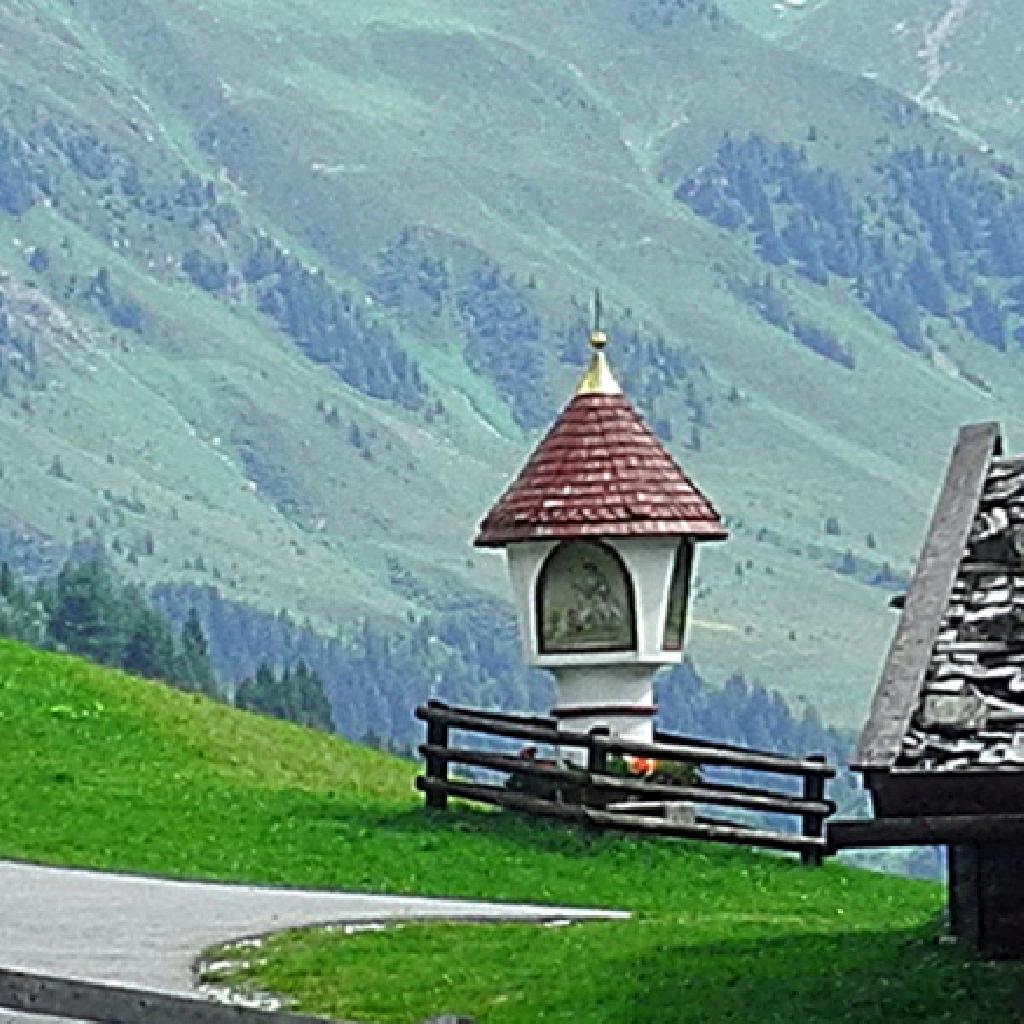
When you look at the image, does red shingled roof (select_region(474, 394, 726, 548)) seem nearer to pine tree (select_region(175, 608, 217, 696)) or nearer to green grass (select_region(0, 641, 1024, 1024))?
green grass (select_region(0, 641, 1024, 1024))

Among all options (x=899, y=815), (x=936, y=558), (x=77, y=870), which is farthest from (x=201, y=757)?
(x=899, y=815)

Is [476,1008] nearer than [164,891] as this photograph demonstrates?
Yes

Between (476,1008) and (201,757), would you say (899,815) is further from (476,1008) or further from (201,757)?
(201,757)

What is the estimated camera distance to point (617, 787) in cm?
3606

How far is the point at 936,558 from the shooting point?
1828 centimetres

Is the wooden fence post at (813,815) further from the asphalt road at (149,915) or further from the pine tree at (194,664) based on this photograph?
the pine tree at (194,664)

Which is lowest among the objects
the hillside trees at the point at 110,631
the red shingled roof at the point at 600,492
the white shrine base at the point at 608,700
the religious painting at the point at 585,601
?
the white shrine base at the point at 608,700

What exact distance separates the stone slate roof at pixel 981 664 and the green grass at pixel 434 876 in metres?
2.48

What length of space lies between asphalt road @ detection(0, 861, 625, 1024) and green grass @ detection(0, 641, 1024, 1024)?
869 millimetres

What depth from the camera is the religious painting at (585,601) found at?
127 ft

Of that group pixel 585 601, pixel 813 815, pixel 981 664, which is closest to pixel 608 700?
pixel 585 601

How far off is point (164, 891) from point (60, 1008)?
1638cm

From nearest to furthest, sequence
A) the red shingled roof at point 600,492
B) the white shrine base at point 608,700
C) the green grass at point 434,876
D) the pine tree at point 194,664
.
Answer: the green grass at point 434,876, the white shrine base at point 608,700, the red shingled roof at point 600,492, the pine tree at point 194,664

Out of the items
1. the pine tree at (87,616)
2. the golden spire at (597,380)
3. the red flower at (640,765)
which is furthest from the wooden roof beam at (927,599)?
the pine tree at (87,616)
